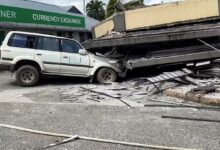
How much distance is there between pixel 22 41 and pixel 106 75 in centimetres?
309

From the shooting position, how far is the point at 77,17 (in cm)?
3189

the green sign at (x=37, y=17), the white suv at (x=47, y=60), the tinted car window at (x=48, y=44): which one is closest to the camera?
the white suv at (x=47, y=60)

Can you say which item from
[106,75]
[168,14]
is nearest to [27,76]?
[106,75]

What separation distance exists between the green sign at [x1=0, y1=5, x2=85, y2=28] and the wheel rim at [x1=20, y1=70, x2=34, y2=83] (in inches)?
381

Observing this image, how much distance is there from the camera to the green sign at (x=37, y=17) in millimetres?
23062

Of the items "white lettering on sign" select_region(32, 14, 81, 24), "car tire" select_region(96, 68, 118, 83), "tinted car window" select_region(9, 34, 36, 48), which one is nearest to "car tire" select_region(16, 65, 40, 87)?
"tinted car window" select_region(9, 34, 36, 48)

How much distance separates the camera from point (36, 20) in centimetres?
Result: 2594

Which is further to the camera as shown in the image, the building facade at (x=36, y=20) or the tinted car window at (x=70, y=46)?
the building facade at (x=36, y=20)

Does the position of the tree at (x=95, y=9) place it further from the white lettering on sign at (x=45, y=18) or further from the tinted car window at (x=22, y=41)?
the tinted car window at (x=22, y=41)

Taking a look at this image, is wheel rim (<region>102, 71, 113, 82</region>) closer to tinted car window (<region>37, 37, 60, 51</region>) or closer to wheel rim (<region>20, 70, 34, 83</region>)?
tinted car window (<region>37, 37, 60, 51</region>)

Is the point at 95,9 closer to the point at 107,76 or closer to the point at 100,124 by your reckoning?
the point at 107,76

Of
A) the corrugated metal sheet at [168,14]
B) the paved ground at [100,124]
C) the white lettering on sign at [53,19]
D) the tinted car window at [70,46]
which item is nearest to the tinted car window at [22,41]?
the tinted car window at [70,46]

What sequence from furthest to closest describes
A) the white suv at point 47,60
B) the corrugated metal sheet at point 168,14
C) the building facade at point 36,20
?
1. the building facade at point 36,20
2. the white suv at point 47,60
3. the corrugated metal sheet at point 168,14

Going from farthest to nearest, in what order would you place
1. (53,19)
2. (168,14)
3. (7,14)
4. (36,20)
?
1. (53,19)
2. (36,20)
3. (7,14)
4. (168,14)
